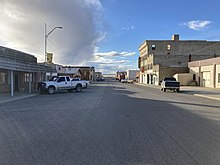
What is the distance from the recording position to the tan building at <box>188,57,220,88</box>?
141ft

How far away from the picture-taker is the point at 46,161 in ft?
16.7

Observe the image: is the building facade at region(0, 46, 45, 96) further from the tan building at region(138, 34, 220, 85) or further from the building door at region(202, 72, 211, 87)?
the tan building at region(138, 34, 220, 85)

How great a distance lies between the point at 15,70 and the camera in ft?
80.9

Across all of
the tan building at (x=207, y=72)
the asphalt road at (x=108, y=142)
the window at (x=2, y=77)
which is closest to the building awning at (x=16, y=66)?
the window at (x=2, y=77)

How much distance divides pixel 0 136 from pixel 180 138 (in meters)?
5.59

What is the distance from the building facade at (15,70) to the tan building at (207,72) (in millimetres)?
30713

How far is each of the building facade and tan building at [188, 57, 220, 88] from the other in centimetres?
3071

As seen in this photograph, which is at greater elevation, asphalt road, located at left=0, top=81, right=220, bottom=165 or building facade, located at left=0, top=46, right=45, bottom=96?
building facade, located at left=0, top=46, right=45, bottom=96

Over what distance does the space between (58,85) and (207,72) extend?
32162mm

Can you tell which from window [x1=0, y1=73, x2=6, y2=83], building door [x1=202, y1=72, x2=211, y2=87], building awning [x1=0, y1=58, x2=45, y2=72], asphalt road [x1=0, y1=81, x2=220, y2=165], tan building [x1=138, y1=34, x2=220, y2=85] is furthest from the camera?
tan building [x1=138, y1=34, x2=220, y2=85]

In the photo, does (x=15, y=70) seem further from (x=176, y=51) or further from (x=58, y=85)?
(x=176, y=51)

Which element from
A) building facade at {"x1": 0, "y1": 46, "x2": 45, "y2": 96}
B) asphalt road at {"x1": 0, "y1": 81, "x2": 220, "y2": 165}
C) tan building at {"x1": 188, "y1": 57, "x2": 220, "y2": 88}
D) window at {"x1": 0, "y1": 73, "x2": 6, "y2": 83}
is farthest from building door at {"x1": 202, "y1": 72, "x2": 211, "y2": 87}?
asphalt road at {"x1": 0, "y1": 81, "x2": 220, "y2": 165}

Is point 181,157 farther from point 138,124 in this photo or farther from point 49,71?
point 49,71

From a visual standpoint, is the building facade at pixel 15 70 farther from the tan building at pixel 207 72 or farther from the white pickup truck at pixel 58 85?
the tan building at pixel 207 72
